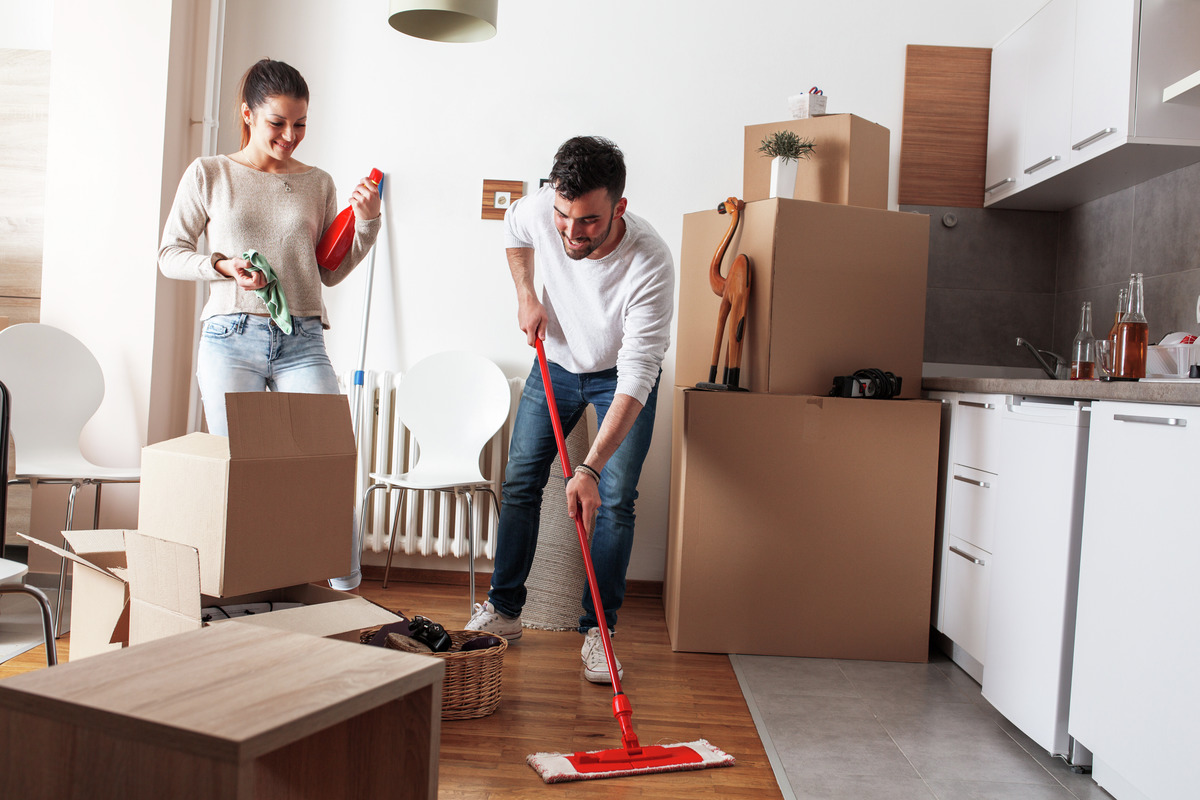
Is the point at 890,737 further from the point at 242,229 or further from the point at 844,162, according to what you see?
the point at 242,229

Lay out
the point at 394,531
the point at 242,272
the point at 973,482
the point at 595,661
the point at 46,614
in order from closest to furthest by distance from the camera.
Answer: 1. the point at 46,614
2. the point at 242,272
3. the point at 595,661
4. the point at 973,482
5. the point at 394,531

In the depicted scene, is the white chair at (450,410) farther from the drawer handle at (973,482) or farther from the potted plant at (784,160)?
the drawer handle at (973,482)

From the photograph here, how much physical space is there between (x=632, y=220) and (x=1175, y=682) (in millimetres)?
1506

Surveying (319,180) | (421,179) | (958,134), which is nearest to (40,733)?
(319,180)

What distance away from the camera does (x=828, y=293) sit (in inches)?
98.8

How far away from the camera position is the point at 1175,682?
1.40 metres

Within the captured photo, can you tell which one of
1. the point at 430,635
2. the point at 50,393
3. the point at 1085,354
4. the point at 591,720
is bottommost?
the point at 591,720

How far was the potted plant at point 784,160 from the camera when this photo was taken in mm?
2635

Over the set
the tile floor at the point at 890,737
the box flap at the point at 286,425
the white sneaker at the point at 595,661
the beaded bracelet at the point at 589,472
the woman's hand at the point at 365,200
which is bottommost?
the tile floor at the point at 890,737

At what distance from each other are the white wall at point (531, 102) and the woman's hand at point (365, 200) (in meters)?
0.98

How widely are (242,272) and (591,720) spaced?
1250 millimetres

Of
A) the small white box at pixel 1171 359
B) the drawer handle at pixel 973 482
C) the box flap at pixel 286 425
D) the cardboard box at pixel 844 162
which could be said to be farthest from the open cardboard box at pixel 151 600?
the small white box at pixel 1171 359

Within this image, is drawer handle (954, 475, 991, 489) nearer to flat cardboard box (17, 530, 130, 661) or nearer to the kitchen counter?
the kitchen counter

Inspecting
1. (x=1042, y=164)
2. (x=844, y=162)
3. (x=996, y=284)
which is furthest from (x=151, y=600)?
(x=996, y=284)
